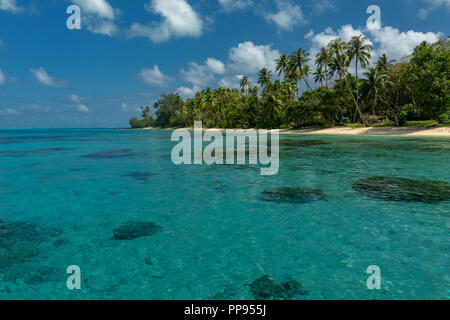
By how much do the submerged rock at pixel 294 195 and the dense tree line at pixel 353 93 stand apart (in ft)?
141

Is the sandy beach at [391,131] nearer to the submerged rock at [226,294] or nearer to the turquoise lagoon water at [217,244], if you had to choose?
the turquoise lagoon water at [217,244]

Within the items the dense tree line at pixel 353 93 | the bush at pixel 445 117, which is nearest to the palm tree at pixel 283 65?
the dense tree line at pixel 353 93

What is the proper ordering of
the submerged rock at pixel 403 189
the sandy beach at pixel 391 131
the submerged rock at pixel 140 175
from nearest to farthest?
the submerged rock at pixel 403 189, the submerged rock at pixel 140 175, the sandy beach at pixel 391 131

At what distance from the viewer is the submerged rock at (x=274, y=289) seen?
464 centimetres

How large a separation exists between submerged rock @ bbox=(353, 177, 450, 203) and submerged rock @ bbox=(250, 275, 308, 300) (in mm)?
7366

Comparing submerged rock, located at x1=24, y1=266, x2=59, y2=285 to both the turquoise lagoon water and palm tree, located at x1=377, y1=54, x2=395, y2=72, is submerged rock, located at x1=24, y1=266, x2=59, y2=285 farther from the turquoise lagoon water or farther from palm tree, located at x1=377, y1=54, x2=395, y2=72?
palm tree, located at x1=377, y1=54, x2=395, y2=72

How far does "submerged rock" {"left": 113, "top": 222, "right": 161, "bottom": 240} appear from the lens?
730cm

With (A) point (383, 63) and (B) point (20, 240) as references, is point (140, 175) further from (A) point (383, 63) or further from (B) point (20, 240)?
(A) point (383, 63)

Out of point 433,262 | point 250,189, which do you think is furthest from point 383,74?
point 433,262

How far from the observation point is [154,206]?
396 inches

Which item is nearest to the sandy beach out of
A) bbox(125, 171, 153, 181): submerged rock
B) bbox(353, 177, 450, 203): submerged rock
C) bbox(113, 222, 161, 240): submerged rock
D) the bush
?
the bush
